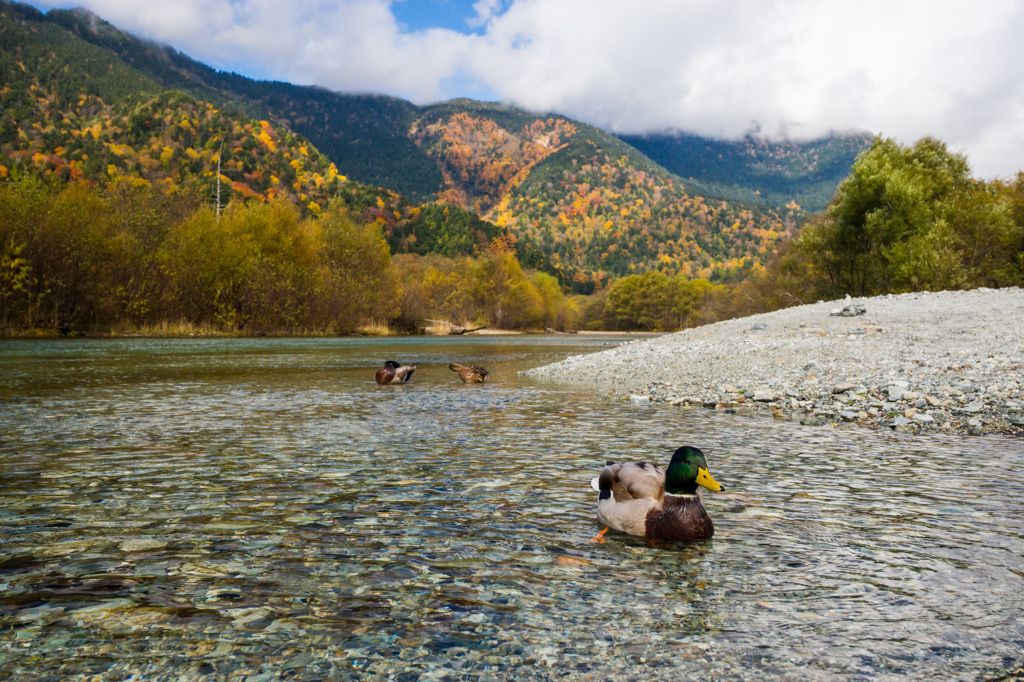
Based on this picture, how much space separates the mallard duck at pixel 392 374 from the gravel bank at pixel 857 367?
542cm

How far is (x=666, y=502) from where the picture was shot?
510 centimetres

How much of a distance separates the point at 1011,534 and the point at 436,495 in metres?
5.18


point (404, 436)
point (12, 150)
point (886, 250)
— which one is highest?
point (12, 150)

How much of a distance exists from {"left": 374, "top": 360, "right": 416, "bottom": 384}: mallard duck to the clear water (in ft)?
28.1

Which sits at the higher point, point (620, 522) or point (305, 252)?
point (305, 252)

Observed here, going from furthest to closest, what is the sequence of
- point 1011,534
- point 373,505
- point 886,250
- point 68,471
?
point 886,250 → point 68,471 → point 373,505 → point 1011,534

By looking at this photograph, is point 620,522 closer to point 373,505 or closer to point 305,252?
point 373,505

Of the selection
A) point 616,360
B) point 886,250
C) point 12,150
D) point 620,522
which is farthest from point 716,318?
point 12,150

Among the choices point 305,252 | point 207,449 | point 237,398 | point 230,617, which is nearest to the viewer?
point 230,617

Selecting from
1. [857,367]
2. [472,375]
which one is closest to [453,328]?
[472,375]

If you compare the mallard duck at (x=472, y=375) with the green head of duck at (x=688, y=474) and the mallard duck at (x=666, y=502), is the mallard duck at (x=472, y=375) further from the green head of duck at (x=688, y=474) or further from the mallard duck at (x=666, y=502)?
the green head of duck at (x=688, y=474)

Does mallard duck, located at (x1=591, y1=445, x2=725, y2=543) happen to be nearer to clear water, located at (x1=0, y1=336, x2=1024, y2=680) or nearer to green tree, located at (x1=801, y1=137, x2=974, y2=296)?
clear water, located at (x1=0, y1=336, x2=1024, y2=680)

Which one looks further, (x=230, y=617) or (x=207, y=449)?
(x=207, y=449)

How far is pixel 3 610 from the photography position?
3.61 metres
